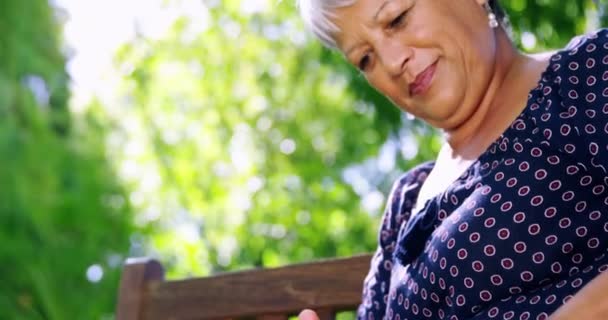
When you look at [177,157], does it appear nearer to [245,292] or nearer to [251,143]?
[251,143]

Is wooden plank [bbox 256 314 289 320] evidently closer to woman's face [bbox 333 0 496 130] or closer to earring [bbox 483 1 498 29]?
woman's face [bbox 333 0 496 130]

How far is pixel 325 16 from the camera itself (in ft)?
6.21

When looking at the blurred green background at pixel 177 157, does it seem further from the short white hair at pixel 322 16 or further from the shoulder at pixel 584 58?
the shoulder at pixel 584 58

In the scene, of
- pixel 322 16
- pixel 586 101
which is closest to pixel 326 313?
pixel 322 16

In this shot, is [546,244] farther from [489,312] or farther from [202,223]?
[202,223]

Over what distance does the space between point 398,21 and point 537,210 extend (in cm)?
37

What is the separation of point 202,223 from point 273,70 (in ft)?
2.20

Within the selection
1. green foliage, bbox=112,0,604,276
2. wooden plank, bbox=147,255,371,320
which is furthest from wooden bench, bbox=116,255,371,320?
green foliage, bbox=112,0,604,276

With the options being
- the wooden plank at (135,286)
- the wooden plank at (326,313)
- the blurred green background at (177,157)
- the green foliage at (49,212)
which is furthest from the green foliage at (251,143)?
the wooden plank at (326,313)

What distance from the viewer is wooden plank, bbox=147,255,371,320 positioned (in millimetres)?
2059

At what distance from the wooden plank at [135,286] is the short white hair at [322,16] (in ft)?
1.94

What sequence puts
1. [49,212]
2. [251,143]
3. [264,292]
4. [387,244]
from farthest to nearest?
1. [49,212]
2. [251,143]
3. [264,292]
4. [387,244]

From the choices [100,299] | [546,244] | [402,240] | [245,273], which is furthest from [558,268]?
[100,299]

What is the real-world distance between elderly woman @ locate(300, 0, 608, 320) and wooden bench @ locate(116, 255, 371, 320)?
0.26 ft
